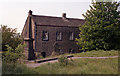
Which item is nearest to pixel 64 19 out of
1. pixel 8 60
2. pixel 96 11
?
pixel 96 11

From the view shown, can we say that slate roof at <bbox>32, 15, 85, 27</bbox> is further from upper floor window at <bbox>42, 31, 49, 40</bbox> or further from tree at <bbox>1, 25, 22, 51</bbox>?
tree at <bbox>1, 25, 22, 51</bbox>

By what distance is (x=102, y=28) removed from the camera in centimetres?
2352

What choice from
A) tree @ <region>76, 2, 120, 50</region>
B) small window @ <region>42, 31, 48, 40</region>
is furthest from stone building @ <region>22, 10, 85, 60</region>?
tree @ <region>76, 2, 120, 50</region>

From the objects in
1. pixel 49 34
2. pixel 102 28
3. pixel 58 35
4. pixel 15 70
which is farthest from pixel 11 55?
pixel 58 35

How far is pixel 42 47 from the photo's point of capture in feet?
96.2

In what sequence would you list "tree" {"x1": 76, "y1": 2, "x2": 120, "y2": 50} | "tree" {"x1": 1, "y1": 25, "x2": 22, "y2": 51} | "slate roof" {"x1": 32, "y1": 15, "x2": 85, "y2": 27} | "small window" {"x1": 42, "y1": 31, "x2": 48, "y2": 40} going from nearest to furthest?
1. "tree" {"x1": 76, "y1": 2, "x2": 120, "y2": 50}
2. "tree" {"x1": 1, "y1": 25, "x2": 22, "y2": 51}
3. "small window" {"x1": 42, "y1": 31, "x2": 48, "y2": 40}
4. "slate roof" {"x1": 32, "y1": 15, "x2": 85, "y2": 27}

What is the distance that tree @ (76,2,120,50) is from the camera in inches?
932

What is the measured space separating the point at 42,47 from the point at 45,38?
197 cm

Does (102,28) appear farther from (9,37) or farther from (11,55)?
(9,37)

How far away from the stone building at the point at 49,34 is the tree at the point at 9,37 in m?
2.52

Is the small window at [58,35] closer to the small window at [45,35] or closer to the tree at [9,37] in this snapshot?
the small window at [45,35]

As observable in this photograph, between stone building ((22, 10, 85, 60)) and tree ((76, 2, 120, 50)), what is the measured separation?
21.2ft

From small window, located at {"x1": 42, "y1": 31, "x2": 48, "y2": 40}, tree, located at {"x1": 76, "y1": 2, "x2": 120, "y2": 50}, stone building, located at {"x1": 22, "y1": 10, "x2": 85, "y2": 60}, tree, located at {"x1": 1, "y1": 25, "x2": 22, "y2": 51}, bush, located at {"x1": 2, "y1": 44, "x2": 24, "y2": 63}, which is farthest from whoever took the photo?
small window, located at {"x1": 42, "y1": 31, "x2": 48, "y2": 40}

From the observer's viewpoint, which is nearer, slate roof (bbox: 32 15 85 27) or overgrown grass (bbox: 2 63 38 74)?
overgrown grass (bbox: 2 63 38 74)
